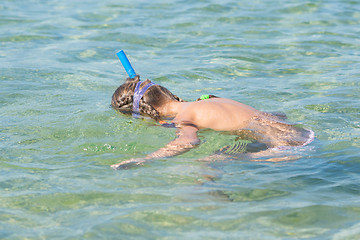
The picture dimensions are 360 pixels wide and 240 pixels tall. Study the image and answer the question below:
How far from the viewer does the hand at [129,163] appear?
386cm

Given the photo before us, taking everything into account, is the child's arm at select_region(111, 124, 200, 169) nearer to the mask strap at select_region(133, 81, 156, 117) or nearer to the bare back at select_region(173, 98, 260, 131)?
the bare back at select_region(173, 98, 260, 131)

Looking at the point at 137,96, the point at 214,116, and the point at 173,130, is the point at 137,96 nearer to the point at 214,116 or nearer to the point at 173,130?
the point at 173,130

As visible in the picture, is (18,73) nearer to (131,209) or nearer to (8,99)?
(8,99)

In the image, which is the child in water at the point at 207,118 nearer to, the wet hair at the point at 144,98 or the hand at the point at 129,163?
the wet hair at the point at 144,98

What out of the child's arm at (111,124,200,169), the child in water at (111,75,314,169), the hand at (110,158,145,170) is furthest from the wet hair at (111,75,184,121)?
the hand at (110,158,145,170)

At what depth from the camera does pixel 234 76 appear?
7.11 m

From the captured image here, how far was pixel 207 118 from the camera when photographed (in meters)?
4.42

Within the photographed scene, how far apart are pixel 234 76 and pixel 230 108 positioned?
8.72 ft

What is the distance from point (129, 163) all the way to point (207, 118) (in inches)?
35.4

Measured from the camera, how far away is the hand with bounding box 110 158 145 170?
3.86 m

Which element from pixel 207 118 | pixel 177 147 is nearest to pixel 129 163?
pixel 177 147

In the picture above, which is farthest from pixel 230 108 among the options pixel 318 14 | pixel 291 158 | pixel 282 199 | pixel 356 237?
pixel 318 14

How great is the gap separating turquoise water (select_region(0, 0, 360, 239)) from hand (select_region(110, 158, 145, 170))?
0.23 feet

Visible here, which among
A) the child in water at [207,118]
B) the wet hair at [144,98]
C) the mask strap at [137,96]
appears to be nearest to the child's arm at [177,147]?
the child in water at [207,118]
